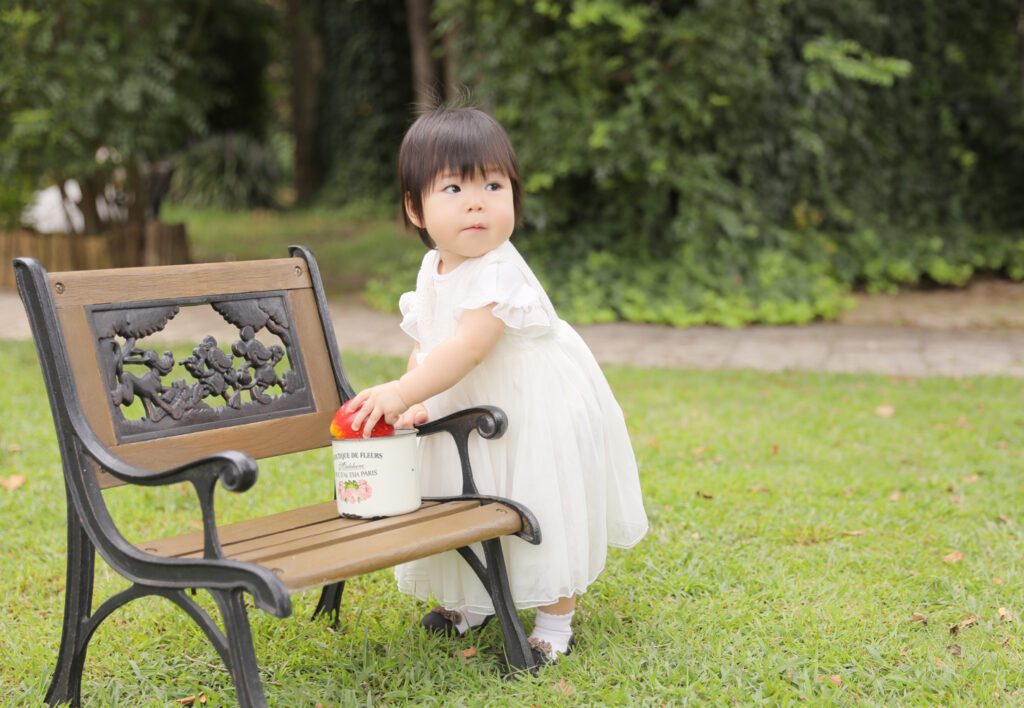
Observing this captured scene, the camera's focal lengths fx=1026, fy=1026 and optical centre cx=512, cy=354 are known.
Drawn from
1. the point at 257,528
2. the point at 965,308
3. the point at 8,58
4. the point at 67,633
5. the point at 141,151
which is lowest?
the point at 965,308

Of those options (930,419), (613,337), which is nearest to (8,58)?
(613,337)

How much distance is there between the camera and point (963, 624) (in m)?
2.78

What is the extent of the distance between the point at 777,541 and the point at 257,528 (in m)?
1.91

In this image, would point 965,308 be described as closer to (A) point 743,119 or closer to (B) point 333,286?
(A) point 743,119

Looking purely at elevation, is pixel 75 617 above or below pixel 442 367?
below

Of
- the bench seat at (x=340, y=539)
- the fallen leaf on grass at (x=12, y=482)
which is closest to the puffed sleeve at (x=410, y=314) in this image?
the bench seat at (x=340, y=539)

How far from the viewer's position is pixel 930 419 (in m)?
5.24

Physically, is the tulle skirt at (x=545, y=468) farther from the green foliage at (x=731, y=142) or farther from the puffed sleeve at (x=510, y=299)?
the green foliage at (x=731, y=142)

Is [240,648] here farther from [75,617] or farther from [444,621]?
[444,621]

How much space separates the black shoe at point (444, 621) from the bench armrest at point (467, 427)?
457mm

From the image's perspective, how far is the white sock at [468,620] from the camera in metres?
2.78

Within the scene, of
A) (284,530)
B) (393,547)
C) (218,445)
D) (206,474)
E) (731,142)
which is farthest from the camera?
(731,142)

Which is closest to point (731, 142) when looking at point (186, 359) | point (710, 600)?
point (710, 600)

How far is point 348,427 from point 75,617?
0.73 m
